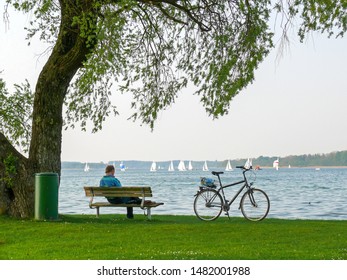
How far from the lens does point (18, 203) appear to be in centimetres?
1833

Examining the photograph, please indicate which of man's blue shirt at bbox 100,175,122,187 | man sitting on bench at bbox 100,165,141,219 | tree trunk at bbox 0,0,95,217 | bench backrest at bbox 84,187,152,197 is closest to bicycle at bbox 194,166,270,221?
bench backrest at bbox 84,187,152,197

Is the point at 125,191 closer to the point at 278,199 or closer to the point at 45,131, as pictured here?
the point at 45,131

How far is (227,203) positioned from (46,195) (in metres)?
4.52

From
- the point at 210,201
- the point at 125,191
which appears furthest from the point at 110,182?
the point at 210,201

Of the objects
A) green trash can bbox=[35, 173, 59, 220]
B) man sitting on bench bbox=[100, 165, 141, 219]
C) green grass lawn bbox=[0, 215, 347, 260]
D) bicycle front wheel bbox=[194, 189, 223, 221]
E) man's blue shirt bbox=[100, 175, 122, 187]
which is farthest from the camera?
man's blue shirt bbox=[100, 175, 122, 187]

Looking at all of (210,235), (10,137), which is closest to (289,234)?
(210,235)

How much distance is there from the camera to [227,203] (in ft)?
58.6

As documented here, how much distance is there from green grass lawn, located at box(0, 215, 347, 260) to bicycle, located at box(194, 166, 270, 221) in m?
0.61

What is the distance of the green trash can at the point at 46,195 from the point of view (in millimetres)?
17047

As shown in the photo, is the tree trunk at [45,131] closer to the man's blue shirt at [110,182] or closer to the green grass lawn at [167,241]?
the green grass lawn at [167,241]

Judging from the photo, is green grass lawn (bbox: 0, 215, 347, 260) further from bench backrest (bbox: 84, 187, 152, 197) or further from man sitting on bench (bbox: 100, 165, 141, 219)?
man sitting on bench (bbox: 100, 165, 141, 219)

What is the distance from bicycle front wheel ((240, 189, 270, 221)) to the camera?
17484mm
